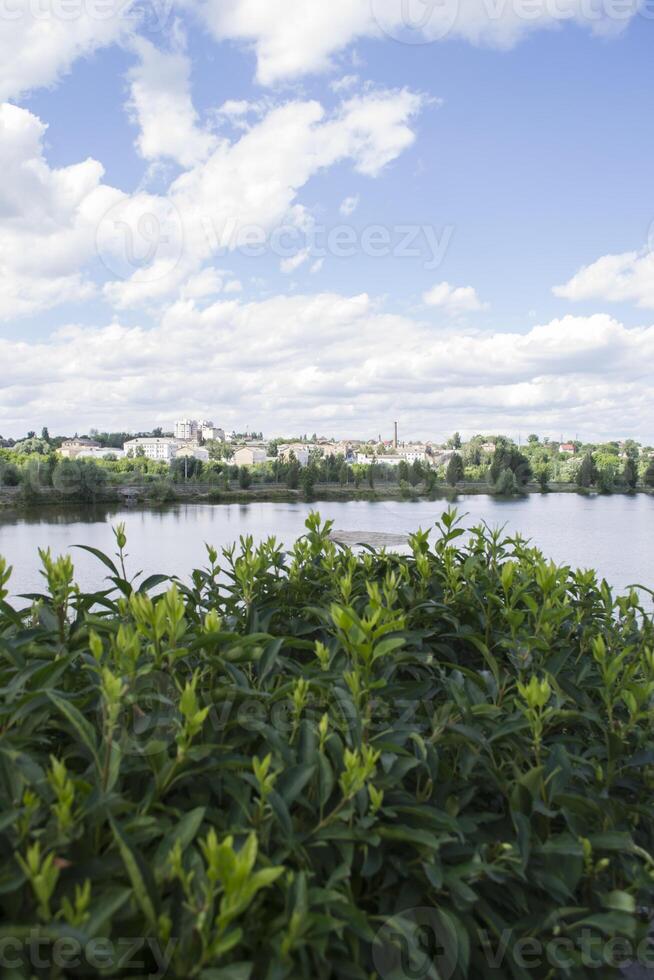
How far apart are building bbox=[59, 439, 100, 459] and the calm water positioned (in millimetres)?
12119

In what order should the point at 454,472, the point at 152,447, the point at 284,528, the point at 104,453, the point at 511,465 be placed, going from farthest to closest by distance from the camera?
the point at 152,447 < the point at 104,453 < the point at 454,472 < the point at 511,465 < the point at 284,528

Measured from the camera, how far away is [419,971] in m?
0.58

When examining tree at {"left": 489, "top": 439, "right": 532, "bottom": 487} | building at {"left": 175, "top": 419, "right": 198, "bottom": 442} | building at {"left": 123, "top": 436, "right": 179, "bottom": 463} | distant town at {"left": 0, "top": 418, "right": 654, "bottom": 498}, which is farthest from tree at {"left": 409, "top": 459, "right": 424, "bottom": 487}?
building at {"left": 175, "top": 419, "right": 198, "bottom": 442}

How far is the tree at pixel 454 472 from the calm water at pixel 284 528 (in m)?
0.96

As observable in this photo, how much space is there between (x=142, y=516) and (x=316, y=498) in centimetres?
616

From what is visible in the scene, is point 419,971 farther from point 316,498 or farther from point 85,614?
point 316,498

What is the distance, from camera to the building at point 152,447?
3347 cm

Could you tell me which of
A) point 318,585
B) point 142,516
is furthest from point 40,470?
point 318,585

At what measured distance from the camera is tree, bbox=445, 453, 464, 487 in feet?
71.9

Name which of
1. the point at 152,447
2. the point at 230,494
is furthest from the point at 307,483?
the point at 152,447

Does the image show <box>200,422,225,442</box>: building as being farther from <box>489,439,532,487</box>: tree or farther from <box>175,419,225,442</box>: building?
<box>489,439,532,487</box>: tree

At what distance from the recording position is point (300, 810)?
0.69 meters

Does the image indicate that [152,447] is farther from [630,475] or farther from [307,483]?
[630,475]

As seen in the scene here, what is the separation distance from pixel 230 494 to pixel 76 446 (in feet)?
46.8
